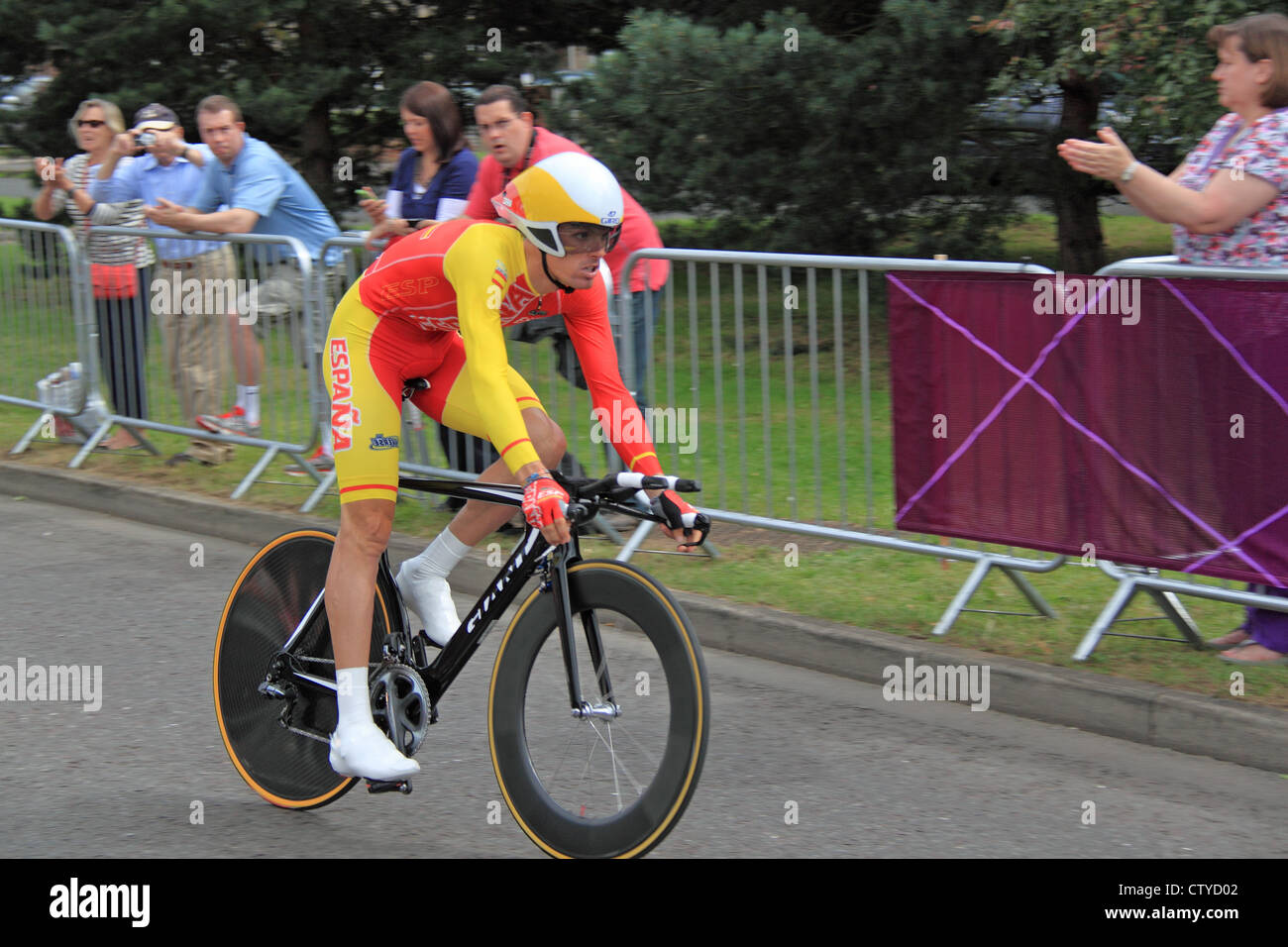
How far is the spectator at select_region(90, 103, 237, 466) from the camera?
9.00 meters

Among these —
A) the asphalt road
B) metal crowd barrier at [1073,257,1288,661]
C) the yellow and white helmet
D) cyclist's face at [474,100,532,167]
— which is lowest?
the asphalt road

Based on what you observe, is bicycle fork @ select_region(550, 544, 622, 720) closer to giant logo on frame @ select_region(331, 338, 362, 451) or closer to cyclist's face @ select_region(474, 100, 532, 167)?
giant logo on frame @ select_region(331, 338, 362, 451)

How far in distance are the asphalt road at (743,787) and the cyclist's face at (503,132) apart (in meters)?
2.42

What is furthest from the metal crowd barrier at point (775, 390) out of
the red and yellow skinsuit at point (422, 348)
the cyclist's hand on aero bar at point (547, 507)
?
the cyclist's hand on aero bar at point (547, 507)

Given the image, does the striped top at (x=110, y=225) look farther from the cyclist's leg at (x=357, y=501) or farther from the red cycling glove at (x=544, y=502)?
the red cycling glove at (x=544, y=502)

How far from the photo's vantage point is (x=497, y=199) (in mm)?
3996

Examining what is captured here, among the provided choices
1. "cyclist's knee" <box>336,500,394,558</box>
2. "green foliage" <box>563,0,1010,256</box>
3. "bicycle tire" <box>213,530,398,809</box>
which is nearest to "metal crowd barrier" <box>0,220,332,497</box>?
"green foliage" <box>563,0,1010,256</box>

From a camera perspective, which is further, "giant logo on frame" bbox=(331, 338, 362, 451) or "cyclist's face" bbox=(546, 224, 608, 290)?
"giant logo on frame" bbox=(331, 338, 362, 451)

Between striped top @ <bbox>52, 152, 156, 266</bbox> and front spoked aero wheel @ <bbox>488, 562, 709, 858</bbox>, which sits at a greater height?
striped top @ <bbox>52, 152, 156, 266</bbox>

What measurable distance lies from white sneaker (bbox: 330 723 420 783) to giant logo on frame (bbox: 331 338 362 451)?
2.60 ft

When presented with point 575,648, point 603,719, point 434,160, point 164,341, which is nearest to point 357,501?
point 575,648

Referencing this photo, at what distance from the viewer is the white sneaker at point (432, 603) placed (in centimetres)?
452

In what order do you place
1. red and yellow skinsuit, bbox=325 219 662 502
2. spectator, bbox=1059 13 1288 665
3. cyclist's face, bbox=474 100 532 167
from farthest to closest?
1. cyclist's face, bbox=474 100 532 167
2. spectator, bbox=1059 13 1288 665
3. red and yellow skinsuit, bbox=325 219 662 502

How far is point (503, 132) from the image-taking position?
23.4 ft
